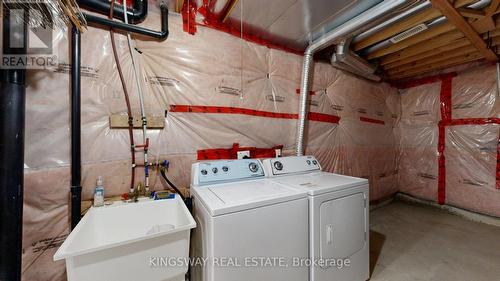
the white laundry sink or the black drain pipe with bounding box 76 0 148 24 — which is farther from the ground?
the black drain pipe with bounding box 76 0 148 24

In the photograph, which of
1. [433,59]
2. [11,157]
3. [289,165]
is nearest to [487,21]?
[433,59]

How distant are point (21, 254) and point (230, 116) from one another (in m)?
1.67

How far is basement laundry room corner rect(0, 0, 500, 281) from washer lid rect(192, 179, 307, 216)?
0.6 inches

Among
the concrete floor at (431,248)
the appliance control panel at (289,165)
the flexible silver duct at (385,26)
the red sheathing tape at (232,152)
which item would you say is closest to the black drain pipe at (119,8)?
the red sheathing tape at (232,152)

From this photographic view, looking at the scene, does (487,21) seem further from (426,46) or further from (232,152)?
(232,152)

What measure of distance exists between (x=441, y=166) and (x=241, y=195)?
3940mm

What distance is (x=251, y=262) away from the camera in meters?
1.11

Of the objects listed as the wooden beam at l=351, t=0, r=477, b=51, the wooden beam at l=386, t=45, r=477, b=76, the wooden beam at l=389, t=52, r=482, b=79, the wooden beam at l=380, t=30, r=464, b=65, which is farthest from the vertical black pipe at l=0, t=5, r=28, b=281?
the wooden beam at l=389, t=52, r=482, b=79

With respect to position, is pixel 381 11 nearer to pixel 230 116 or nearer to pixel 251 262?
pixel 230 116

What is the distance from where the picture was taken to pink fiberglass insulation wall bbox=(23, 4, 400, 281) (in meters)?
1.24

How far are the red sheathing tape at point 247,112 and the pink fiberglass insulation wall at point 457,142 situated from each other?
6.66ft

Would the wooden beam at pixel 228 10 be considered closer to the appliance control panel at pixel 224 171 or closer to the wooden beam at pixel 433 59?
the appliance control panel at pixel 224 171

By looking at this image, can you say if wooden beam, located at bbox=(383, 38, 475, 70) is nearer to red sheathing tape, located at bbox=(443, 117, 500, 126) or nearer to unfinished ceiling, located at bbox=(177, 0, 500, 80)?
unfinished ceiling, located at bbox=(177, 0, 500, 80)

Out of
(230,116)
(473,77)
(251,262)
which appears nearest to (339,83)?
(230,116)
